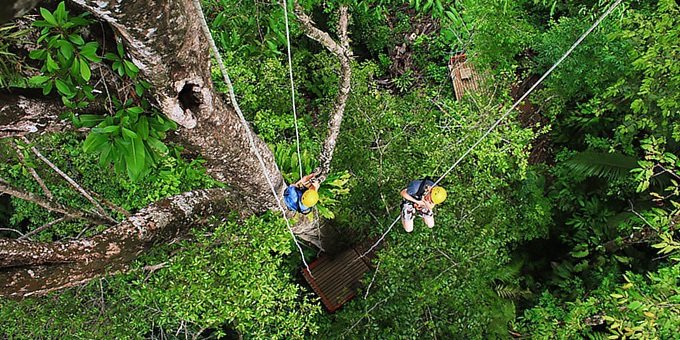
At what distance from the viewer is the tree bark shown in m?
2.92

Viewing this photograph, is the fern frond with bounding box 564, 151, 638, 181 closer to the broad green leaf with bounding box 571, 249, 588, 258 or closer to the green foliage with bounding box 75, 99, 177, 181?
the broad green leaf with bounding box 571, 249, 588, 258

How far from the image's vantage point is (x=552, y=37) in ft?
19.2

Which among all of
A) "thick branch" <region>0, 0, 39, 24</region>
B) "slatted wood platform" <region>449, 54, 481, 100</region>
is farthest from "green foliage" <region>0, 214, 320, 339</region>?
"slatted wood platform" <region>449, 54, 481, 100</region>

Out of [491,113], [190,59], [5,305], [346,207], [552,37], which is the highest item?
[190,59]

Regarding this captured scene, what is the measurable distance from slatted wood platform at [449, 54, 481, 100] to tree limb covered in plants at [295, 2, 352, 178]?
366 cm

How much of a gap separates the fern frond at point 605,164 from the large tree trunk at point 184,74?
151 inches

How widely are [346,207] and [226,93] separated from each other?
8.58 feet

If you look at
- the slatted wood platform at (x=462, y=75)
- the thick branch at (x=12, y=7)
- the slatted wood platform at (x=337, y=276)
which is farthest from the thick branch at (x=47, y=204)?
the slatted wood platform at (x=462, y=75)

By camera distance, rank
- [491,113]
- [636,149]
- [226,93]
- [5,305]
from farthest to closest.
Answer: [636,149]
[491,113]
[5,305]
[226,93]

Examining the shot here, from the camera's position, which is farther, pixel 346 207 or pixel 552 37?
pixel 552 37

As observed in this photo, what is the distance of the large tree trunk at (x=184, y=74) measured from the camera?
1.80 meters

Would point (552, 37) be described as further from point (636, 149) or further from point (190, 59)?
point (190, 59)

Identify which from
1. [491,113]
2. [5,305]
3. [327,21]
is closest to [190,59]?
[5,305]

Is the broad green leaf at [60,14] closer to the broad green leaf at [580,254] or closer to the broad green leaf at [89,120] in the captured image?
the broad green leaf at [89,120]
